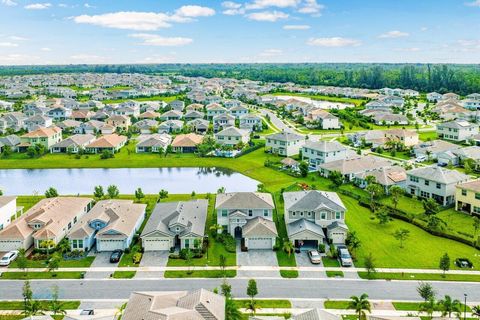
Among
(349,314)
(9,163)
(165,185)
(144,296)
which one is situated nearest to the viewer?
(144,296)

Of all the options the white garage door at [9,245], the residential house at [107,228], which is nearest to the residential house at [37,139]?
the residential house at [107,228]

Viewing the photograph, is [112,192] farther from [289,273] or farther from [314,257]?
[314,257]

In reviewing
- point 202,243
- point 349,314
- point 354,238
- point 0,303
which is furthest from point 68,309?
point 354,238

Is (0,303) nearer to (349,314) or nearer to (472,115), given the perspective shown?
(349,314)

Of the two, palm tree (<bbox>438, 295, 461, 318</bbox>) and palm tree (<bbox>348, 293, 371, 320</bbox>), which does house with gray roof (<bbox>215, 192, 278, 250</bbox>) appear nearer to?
palm tree (<bbox>348, 293, 371, 320</bbox>)

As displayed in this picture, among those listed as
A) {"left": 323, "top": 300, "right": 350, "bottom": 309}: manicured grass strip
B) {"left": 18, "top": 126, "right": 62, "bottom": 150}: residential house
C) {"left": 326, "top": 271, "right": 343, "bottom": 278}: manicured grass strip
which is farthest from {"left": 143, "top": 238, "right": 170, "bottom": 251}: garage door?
{"left": 18, "top": 126, "right": 62, "bottom": 150}: residential house
